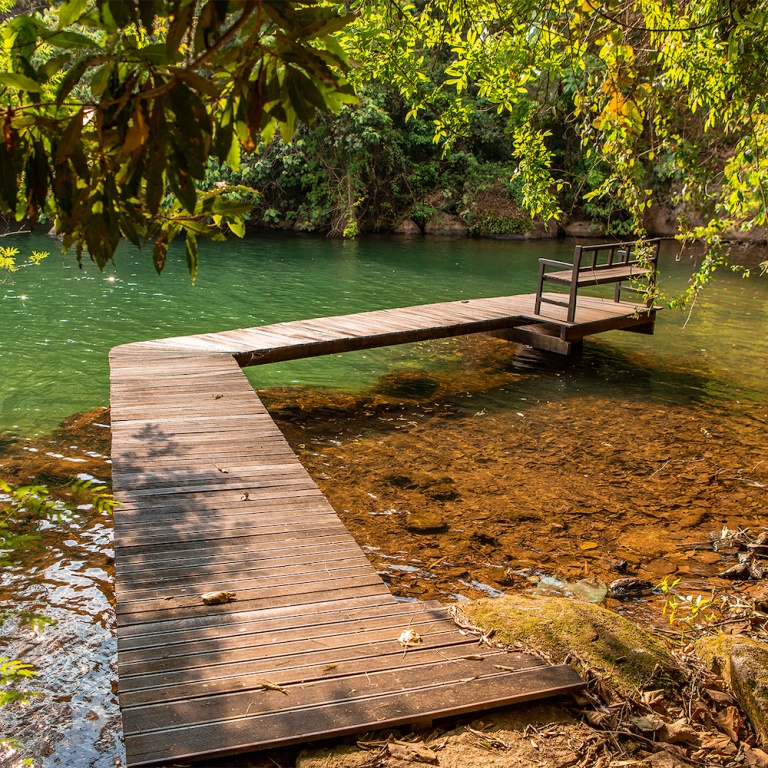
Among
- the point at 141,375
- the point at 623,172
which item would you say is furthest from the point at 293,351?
the point at 623,172

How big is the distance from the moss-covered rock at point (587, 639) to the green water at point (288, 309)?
5.70 metres

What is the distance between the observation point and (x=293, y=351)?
8734 millimetres

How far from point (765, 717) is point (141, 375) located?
20.5ft

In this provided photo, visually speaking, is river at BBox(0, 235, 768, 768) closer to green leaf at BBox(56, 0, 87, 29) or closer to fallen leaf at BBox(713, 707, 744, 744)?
fallen leaf at BBox(713, 707, 744, 744)

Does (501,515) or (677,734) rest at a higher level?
(677,734)

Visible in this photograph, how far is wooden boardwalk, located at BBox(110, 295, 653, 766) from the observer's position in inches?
113

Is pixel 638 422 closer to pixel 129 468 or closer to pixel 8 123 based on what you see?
pixel 129 468

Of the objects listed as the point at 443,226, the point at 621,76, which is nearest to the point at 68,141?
the point at 621,76

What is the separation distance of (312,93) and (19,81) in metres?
0.66

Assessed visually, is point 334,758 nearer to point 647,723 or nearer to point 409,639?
point 409,639

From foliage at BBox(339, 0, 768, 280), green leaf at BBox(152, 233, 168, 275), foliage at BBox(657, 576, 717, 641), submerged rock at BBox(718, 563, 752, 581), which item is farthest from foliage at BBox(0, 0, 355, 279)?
submerged rock at BBox(718, 563, 752, 581)

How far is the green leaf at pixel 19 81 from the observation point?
1699 millimetres

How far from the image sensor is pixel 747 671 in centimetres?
341

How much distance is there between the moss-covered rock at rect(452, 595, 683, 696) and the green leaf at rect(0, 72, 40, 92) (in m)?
2.91
